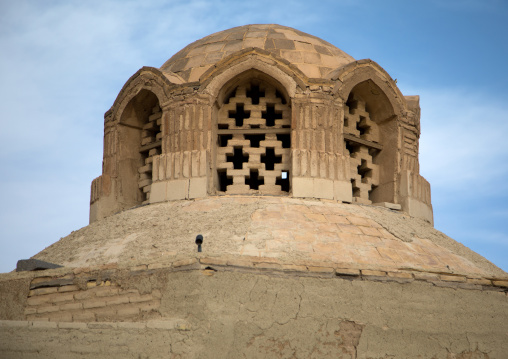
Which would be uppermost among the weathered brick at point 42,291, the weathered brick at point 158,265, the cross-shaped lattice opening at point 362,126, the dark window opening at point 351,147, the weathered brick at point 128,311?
the cross-shaped lattice opening at point 362,126

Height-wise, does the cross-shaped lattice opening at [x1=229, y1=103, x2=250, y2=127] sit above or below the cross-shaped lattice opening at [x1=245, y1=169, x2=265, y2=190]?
above

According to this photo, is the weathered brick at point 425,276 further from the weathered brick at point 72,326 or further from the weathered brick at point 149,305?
the weathered brick at point 72,326

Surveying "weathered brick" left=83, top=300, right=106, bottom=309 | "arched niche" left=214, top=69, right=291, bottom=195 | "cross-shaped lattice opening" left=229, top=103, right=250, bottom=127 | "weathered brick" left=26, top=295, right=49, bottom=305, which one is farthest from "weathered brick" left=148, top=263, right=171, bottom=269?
"cross-shaped lattice opening" left=229, top=103, right=250, bottom=127

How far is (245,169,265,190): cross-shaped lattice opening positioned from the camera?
16.6m

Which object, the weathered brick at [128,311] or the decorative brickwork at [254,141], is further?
the decorative brickwork at [254,141]

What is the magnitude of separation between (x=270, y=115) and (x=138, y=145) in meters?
2.80

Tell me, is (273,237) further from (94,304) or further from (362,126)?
(362,126)

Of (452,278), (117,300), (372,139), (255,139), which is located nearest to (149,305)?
(117,300)

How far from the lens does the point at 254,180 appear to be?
1750 cm

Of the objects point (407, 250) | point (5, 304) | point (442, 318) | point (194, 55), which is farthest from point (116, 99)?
point (442, 318)

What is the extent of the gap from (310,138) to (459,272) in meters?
3.93

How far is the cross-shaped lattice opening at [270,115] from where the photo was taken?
17281 millimetres

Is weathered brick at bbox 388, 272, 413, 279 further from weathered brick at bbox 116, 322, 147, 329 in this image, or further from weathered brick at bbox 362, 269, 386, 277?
weathered brick at bbox 116, 322, 147, 329

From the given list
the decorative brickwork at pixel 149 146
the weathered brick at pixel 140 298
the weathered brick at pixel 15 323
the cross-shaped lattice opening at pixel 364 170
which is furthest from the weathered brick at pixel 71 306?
the cross-shaped lattice opening at pixel 364 170
